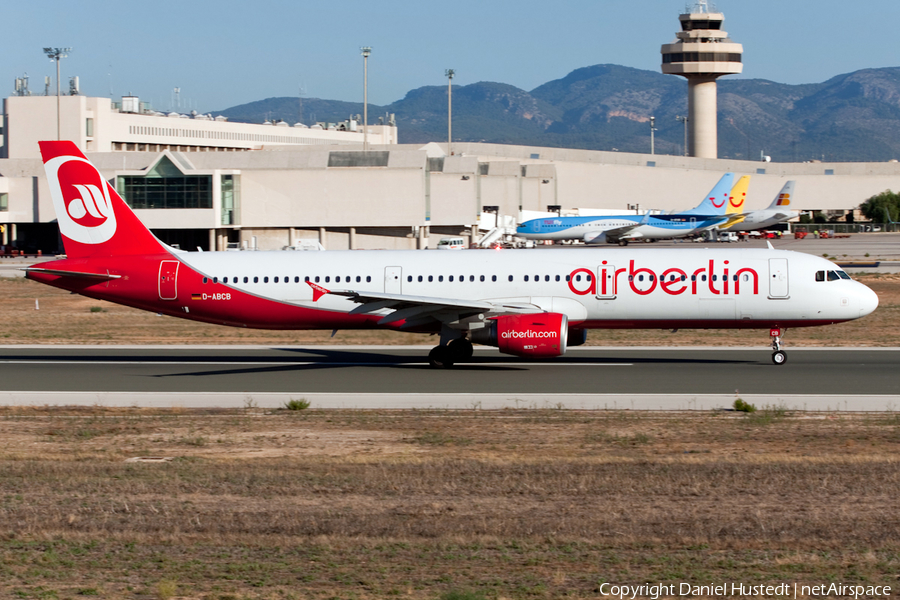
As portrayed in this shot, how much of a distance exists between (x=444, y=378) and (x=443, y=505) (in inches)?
536

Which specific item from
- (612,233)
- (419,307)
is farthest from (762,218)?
(419,307)

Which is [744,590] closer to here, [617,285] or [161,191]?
[617,285]

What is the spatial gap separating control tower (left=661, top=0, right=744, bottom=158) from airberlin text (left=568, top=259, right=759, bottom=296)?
150800 millimetres

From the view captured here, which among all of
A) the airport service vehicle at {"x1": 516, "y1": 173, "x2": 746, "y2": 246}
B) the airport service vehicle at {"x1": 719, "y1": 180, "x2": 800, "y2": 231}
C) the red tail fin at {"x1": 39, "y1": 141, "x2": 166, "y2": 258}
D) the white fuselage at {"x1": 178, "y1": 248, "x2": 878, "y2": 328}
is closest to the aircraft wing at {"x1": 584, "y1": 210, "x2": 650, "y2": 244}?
the airport service vehicle at {"x1": 516, "y1": 173, "x2": 746, "y2": 246}

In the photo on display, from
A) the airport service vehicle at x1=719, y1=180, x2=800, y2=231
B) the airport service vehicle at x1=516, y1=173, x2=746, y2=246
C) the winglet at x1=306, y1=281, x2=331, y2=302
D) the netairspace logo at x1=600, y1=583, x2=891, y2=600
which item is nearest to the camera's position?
the netairspace logo at x1=600, y1=583, x2=891, y2=600

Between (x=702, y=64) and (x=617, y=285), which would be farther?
(x=702, y=64)

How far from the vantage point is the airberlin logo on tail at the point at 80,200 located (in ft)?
95.3

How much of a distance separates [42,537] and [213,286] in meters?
18.0

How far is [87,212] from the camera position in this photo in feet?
95.7

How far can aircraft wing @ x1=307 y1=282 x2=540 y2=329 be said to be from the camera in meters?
26.7

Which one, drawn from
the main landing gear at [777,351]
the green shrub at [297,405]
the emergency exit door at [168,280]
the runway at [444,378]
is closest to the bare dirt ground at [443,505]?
the green shrub at [297,405]

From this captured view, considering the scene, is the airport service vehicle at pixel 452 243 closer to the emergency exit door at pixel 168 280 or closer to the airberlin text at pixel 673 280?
the emergency exit door at pixel 168 280

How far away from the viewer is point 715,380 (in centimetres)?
2527

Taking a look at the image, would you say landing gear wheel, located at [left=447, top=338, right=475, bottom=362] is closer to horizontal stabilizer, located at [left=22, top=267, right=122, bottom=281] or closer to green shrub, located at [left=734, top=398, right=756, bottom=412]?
green shrub, located at [left=734, top=398, right=756, bottom=412]
